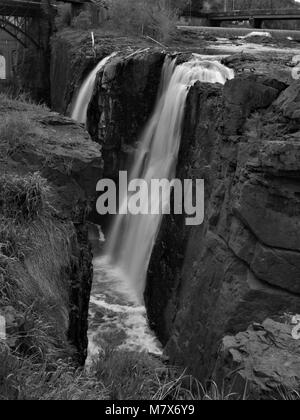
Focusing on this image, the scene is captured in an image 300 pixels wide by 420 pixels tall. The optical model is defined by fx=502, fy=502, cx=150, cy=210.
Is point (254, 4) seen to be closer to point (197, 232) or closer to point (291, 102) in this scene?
point (197, 232)

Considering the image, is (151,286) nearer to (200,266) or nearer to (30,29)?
(200,266)

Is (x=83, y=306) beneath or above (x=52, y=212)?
beneath

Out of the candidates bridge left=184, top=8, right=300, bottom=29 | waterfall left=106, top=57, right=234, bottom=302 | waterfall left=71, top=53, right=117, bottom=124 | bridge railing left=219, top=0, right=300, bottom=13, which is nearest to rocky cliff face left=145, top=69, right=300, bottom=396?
waterfall left=106, top=57, right=234, bottom=302

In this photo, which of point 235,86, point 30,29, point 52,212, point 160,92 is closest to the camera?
point 52,212

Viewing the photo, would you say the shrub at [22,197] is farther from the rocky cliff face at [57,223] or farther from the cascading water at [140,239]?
the cascading water at [140,239]

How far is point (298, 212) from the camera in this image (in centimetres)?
653

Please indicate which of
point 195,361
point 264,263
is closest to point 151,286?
point 195,361

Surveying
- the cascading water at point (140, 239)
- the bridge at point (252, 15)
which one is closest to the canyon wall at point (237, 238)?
the cascading water at point (140, 239)

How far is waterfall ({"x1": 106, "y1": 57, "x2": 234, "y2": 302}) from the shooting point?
39.3 feet

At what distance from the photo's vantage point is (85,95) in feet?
53.3

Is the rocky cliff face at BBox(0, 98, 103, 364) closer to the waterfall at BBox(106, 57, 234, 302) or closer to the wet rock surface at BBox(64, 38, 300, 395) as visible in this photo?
the wet rock surface at BBox(64, 38, 300, 395)

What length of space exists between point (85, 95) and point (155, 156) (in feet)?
14.7

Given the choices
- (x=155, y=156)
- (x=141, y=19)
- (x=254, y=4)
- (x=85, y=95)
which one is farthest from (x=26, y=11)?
(x=254, y=4)
